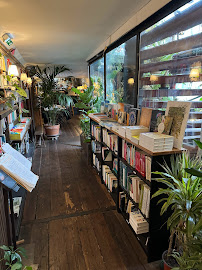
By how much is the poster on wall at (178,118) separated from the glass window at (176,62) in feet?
0.37

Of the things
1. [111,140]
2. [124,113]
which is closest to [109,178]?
[111,140]

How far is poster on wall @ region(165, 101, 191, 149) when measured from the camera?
1527mm

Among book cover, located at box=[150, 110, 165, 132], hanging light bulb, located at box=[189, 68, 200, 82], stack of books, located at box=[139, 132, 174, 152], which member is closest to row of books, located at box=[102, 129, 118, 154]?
book cover, located at box=[150, 110, 165, 132]

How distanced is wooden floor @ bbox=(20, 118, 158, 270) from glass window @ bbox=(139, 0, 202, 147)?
123cm

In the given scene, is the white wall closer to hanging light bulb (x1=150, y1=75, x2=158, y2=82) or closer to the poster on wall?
hanging light bulb (x1=150, y1=75, x2=158, y2=82)

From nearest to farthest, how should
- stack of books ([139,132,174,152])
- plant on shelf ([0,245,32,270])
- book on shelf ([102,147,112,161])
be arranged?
plant on shelf ([0,245,32,270]) < stack of books ([139,132,174,152]) < book on shelf ([102,147,112,161])

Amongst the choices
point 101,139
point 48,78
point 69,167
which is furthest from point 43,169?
Result: point 48,78

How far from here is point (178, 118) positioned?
62.6 inches

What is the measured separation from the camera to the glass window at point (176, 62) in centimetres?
160

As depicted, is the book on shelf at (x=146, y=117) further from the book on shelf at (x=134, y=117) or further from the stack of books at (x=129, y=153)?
the stack of books at (x=129, y=153)

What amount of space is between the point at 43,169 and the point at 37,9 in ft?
9.06

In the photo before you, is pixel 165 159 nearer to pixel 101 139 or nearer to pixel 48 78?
pixel 101 139

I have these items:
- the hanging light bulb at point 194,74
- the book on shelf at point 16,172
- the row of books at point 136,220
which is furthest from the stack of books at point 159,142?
the book on shelf at point 16,172

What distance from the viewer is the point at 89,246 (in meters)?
1.92
